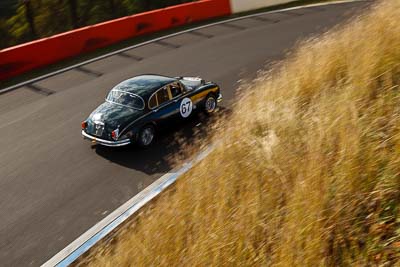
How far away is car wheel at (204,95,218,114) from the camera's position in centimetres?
982

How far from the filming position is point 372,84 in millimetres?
5629

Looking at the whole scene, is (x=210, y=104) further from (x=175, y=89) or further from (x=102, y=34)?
(x=102, y=34)

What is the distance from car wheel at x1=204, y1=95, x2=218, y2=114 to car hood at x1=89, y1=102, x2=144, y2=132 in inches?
74.1

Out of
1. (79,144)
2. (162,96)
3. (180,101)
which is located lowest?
(79,144)

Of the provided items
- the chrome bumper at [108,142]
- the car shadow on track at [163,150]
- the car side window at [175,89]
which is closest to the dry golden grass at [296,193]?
the car shadow on track at [163,150]

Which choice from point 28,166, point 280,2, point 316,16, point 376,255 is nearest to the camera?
point 376,255

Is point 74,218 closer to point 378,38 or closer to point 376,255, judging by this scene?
point 376,255

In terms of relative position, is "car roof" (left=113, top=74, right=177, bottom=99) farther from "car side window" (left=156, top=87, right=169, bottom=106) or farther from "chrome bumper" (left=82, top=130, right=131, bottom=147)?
"chrome bumper" (left=82, top=130, right=131, bottom=147)

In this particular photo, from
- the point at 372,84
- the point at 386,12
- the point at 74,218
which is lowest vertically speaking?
the point at 74,218

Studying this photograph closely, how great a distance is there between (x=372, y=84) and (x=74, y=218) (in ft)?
16.5

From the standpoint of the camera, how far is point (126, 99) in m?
8.74

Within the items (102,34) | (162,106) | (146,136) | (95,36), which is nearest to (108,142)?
(146,136)

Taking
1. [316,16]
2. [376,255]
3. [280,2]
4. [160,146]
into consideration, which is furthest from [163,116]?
[280,2]

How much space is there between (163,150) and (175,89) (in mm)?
1563
